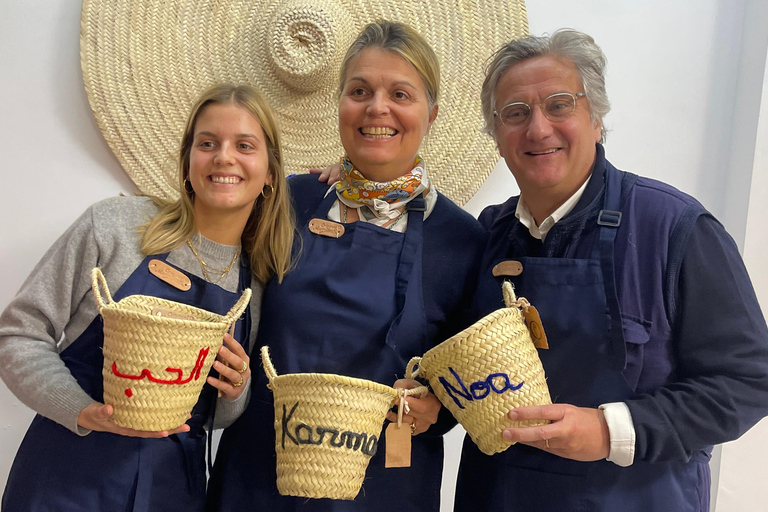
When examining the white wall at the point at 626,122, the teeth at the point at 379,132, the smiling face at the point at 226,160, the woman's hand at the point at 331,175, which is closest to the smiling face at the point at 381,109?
the teeth at the point at 379,132

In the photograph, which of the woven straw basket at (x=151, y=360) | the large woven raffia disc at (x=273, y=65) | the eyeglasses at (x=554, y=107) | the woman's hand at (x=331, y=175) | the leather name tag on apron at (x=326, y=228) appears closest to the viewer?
the woven straw basket at (x=151, y=360)

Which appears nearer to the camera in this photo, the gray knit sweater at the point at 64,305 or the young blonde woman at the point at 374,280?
the gray knit sweater at the point at 64,305

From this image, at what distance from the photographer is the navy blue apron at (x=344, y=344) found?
1.25 metres

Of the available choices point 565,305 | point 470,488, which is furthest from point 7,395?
point 565,305

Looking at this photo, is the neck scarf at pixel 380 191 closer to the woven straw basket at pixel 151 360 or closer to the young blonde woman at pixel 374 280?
the young blonde woman at pixel 374 280

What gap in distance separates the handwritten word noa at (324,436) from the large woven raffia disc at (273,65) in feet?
3.37

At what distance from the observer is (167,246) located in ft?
3.93

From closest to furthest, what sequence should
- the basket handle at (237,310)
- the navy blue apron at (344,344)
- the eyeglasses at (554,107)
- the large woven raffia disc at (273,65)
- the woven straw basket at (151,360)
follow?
the woven straw basket at (151,360) < the basket handle at (237,310) < the eyeglasses at (554,107) < the navy blue apron at (344,344) < the large woven raffia disc at (273,65)

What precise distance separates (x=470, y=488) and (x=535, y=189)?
0.70 meters

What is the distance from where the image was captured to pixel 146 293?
3.76 feet

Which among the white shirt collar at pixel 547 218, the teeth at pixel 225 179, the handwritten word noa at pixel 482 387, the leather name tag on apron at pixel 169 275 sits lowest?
the handwritten word noa at pixel 482 387

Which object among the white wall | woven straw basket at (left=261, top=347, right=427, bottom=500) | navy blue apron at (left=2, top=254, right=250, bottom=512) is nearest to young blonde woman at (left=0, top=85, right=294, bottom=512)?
navy blue apron at (left=2, top=254, right=250, bottom=512)

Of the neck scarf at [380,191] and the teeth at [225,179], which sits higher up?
the teeth at [225,179]

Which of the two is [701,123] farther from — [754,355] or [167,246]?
[167,246]
